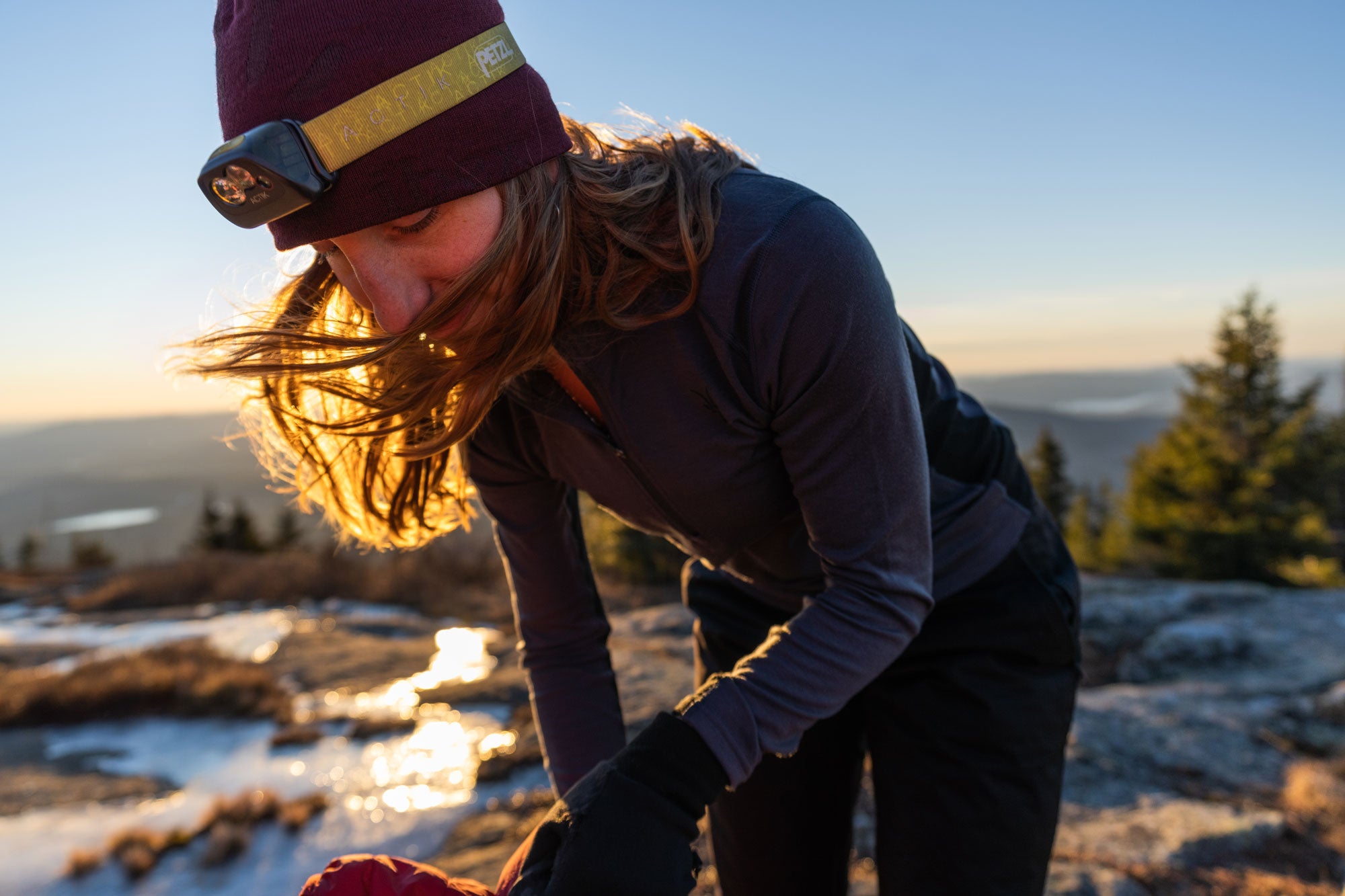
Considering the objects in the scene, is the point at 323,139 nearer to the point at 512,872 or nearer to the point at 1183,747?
the point at 512,872

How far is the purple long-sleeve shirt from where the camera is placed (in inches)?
45.8

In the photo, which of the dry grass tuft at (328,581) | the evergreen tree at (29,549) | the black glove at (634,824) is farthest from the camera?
the evergreen tree at (29,549)

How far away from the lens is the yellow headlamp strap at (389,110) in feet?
3.80

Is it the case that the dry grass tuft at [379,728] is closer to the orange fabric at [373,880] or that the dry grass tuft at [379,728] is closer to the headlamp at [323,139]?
the orange fabric at [373,880]

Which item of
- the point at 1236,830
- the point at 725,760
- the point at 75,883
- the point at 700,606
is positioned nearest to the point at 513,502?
the point at 700,606

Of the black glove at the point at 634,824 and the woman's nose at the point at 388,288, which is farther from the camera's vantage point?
the woman's nose at the point at 388,288

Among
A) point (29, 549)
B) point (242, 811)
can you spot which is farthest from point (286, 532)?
point (242, 811)

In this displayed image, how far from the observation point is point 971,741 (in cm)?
150

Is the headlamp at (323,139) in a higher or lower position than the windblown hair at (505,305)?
higher

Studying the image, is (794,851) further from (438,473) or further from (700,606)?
(438,473)

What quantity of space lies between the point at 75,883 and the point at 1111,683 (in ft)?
18.8

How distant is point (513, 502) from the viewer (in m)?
1.73

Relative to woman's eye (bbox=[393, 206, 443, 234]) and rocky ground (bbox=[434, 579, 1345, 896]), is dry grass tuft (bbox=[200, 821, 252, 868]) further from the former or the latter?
woman's eye (bbox=[393, 206, 443, 234])

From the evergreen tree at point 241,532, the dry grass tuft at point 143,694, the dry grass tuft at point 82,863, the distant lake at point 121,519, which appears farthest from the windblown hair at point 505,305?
the distant lake at point 121,519
